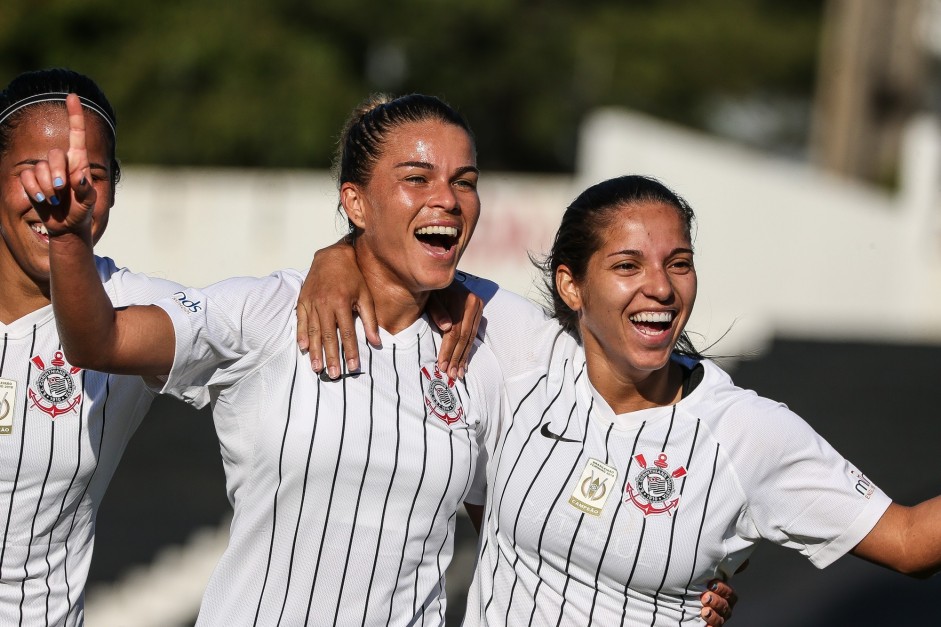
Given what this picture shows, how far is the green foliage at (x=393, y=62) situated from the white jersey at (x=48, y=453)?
16138 mm

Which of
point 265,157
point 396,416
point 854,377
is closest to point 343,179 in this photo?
point 396,416

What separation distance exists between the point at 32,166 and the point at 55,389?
507 mm

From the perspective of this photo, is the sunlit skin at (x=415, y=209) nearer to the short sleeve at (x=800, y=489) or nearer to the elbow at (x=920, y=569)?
the short sleeve at (x=800, y=489)

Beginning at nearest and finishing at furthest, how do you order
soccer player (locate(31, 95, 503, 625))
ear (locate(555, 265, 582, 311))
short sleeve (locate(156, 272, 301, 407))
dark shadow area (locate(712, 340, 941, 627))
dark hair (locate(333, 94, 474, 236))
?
1. short sleeve (locate(156, 272, 301, 407))
2. soccer player (locate(31, 95, 503, 625))
3. dark hair (locate(333, 94, 474, 236))
4. ear (locate(555, 265, 582, 311))
5. dark shadow area (locate(712, 340, 941, 627))

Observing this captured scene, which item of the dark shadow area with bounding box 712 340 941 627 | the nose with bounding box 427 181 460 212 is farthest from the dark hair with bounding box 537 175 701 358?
the dark shadow area with bounding box 712 340 941 627

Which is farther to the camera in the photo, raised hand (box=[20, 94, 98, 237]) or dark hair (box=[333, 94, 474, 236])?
dark hair (box=[333, 94, 474, 236])

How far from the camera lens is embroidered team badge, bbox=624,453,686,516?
291cm

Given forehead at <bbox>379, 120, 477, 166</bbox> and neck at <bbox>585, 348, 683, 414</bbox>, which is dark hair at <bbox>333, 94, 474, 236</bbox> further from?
neck at <bbox>585, 348, 683, 414</bbox>

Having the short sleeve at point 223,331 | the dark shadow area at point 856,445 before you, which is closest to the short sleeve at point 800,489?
the short sleeve at point 223,331

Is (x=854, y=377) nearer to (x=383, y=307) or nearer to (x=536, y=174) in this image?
(x=383, y=307)

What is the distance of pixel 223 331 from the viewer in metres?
2.79

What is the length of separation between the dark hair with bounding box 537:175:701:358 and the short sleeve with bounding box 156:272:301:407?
0.72m

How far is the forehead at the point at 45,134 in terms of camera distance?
114 inches

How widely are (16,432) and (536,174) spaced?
21764 mm
